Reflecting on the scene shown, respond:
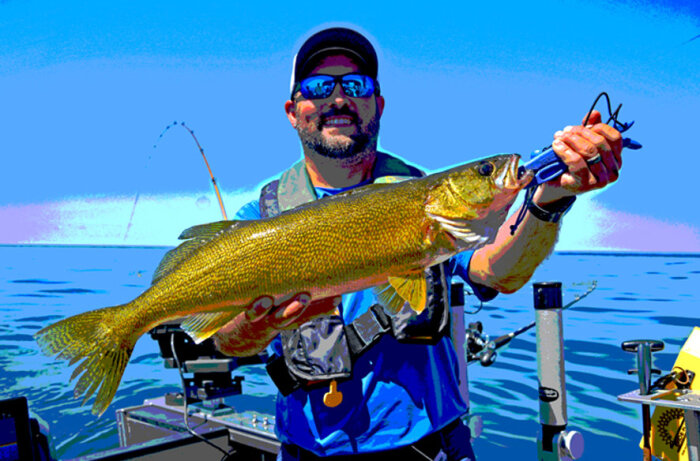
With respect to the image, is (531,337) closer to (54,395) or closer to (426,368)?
(54,395)

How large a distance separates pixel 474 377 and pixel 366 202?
1363cm

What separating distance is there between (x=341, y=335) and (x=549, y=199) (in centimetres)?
108

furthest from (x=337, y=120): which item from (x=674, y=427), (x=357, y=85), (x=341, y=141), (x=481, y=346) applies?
(x=674, y=427)

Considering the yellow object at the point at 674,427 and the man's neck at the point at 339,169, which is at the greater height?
the man's neck at the point at 339,169

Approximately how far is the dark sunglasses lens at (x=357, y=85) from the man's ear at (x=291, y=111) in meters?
0.33

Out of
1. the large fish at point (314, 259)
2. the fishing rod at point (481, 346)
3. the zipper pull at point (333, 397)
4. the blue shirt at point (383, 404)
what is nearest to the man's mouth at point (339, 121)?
the large fish at point (314, 259)

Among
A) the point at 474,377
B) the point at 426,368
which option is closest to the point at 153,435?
the point at 426,368

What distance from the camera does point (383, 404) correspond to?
2.53m

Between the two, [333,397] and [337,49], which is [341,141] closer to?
[337,49]

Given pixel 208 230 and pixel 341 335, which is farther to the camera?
pixel 341 335

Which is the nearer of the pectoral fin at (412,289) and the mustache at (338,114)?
the pectoral fin at (412,289)

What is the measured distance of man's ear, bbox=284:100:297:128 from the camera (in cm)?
307

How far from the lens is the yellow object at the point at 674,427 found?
4316mm

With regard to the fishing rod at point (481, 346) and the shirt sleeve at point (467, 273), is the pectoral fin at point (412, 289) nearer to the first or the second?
the shirt sleeve at point (467, 273)
